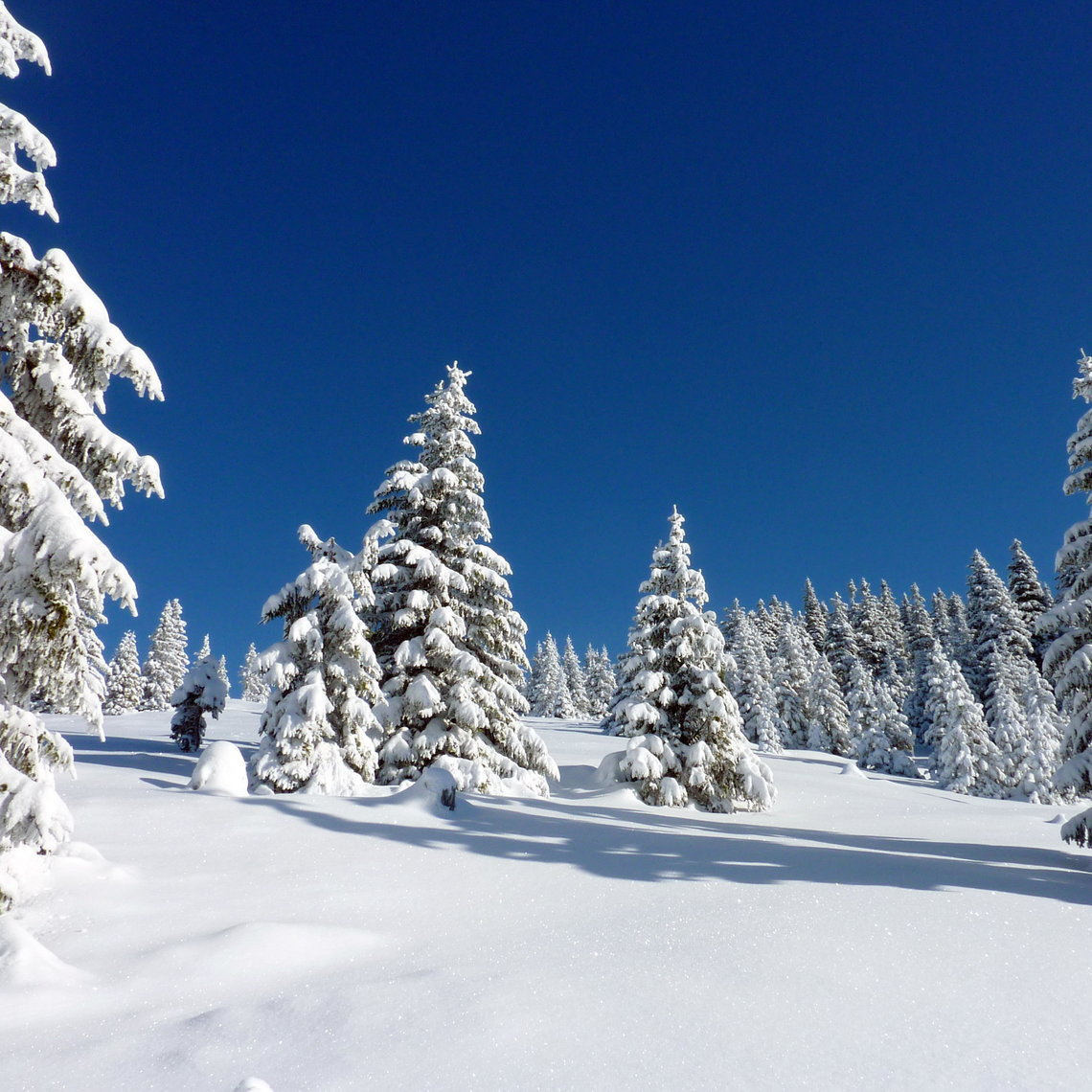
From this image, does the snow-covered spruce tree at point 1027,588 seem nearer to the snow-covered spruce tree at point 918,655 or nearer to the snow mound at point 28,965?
the snow-covered spruce tree at point 918,655

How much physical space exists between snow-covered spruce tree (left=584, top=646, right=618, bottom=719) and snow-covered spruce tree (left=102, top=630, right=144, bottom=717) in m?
52.8

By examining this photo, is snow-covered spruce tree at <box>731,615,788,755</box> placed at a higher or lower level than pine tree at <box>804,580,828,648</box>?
lower

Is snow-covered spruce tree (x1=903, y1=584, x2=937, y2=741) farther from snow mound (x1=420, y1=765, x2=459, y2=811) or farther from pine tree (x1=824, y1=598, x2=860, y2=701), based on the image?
snow mound (x1=420, y1=765, x2=459, y2=811)

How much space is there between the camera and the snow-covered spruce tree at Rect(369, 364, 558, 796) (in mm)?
18469

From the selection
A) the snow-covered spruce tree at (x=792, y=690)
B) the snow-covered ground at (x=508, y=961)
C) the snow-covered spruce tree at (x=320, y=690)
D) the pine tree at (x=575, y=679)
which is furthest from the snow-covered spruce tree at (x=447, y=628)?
the pine tree at (x=575, y=679)

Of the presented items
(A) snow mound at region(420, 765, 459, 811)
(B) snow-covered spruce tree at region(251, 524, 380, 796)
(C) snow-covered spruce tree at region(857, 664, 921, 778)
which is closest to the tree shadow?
(A) snow mound at region(420, 765, 459, 811)

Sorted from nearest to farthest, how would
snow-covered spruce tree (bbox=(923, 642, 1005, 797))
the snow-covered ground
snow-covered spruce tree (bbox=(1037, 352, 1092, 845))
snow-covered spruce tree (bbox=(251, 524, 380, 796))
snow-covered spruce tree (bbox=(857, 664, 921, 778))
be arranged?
the snow-covered ground → snow-covered spruce tree (bbox=(1037, 352, 1092, 845)) → snow-covered spruce tree (bbox=(251, 524, 380, 796)) → snow-covered spruce tree (bbox=(923, 642, 1005, 797)) → snow-covered spruce tree (bbox=(857, 664, 921, 778))

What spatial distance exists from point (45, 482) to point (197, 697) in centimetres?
2279

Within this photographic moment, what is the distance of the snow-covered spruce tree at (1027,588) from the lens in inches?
2534

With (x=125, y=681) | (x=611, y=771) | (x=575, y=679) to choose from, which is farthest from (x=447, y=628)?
(x=575, y=679)

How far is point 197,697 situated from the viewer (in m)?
26.8

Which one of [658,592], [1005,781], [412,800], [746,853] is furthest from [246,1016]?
[1005,781]

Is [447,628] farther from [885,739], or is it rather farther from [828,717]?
[828,717]

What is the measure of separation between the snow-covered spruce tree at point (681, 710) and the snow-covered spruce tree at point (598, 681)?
69.0 meters
